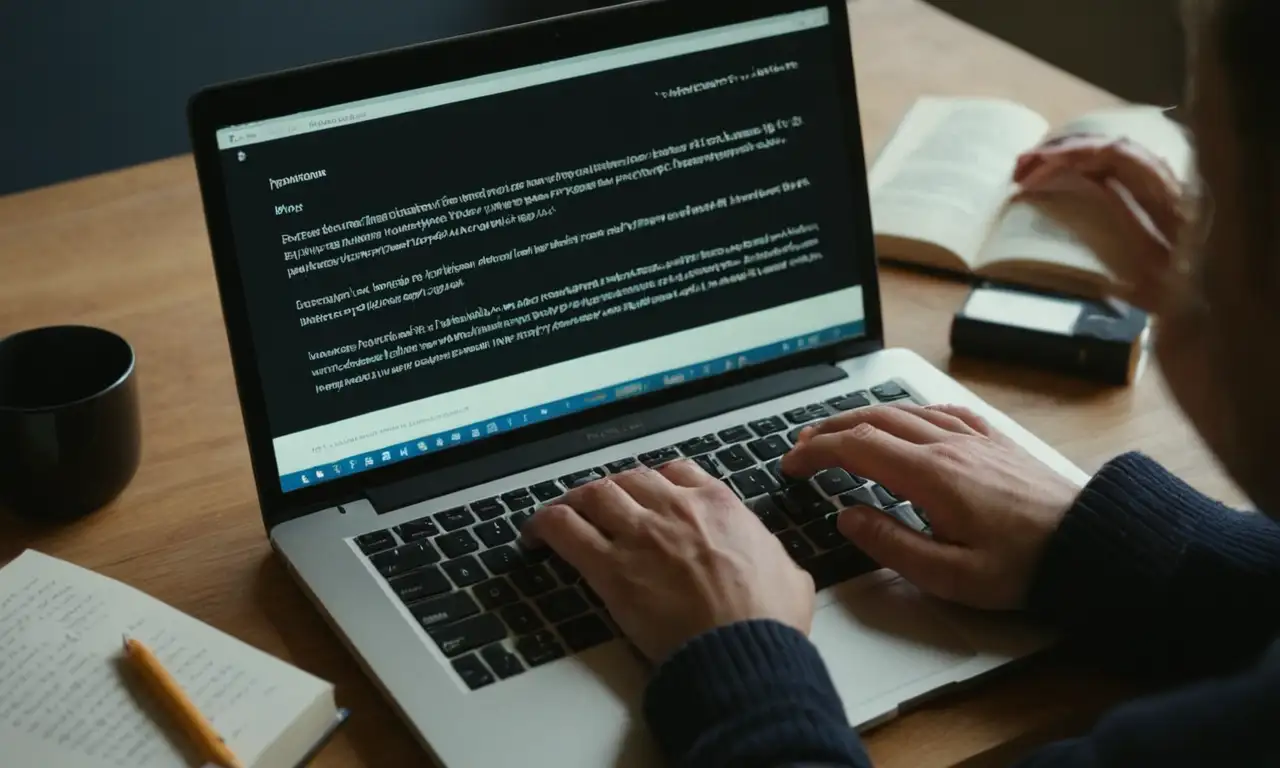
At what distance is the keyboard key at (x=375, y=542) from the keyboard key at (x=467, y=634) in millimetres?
87

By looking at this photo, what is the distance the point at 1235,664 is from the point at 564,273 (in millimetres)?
505

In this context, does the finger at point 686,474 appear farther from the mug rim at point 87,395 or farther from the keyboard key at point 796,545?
the mug rim at point 87,395

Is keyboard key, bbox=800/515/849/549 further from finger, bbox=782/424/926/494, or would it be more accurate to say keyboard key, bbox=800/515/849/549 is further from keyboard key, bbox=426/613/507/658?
keyboard key, bbox=426/613/507/658

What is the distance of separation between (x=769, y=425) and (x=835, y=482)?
0.08 m

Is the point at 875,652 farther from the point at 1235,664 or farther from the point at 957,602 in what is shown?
the point at 1235,664

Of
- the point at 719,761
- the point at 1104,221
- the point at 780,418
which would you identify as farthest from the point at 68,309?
the point at 1104,221

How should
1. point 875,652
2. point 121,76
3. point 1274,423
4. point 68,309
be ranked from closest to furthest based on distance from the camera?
point 1274,423 → point 875,652 → point 68,309 → point 121,76

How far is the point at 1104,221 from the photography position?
125 cm

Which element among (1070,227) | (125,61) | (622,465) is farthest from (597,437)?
(125,61)

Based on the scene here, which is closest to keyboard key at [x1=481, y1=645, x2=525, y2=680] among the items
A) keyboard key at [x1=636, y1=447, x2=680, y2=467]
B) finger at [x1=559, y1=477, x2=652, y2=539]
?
finger at [x1=559, y1=477, x2=652, y2=539]

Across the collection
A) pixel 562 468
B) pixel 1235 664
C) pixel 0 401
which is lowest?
pixel 1235 664

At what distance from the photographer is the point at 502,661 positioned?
2.66 ft

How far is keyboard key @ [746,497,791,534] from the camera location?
93cm

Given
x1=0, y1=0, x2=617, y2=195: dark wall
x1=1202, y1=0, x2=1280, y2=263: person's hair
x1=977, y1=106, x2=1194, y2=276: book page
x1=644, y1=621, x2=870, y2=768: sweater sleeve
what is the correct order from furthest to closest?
x1=0, y1=0, x2=617, y2=195: dark wall
x1=977, y1=106, x2=1194, y2=276: book page
x1=644, y1=621, x2=870, y2=768: sweater sleeve
x1=1202, y1=0, x2=1280, y2=263: person's hair
